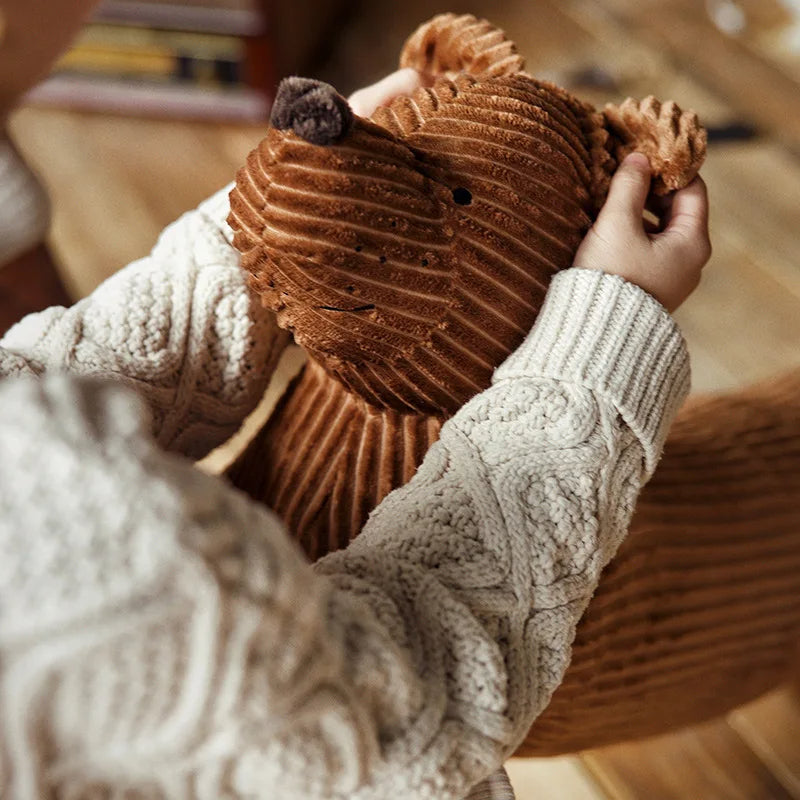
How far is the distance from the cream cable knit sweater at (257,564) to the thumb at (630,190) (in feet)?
0.16

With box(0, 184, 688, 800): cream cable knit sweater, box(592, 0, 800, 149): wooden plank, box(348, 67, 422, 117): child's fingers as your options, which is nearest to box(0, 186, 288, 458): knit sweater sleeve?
box(0, 184, 688, 800): cream cable knit sweater

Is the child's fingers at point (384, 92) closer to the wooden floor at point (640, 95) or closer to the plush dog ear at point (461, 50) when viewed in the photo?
the plush dog ear at point (461, 50)

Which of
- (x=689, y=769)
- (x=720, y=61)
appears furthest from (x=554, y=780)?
(x=720, y=61)

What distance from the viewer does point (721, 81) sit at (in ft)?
5.47

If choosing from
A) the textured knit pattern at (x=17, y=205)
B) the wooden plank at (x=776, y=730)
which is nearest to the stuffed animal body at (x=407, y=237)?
the textured knit pattern at (x=17, y=205)

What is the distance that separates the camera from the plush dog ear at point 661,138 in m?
0.55

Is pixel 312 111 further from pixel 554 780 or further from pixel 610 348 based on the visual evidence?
pixel 554 780

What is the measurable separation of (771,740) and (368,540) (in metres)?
0.68

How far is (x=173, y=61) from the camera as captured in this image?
5.47 feet

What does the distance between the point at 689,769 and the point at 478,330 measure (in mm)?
635

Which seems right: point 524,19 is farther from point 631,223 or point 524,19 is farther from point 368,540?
point 368,540

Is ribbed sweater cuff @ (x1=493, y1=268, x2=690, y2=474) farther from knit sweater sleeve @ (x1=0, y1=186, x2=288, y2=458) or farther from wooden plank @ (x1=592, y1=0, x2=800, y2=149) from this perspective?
wooden plank @ (x1=592, y1=0, x2=800, y2=149)

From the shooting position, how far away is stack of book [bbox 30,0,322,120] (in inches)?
62.9

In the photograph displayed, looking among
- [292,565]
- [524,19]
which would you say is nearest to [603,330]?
[292,565]
